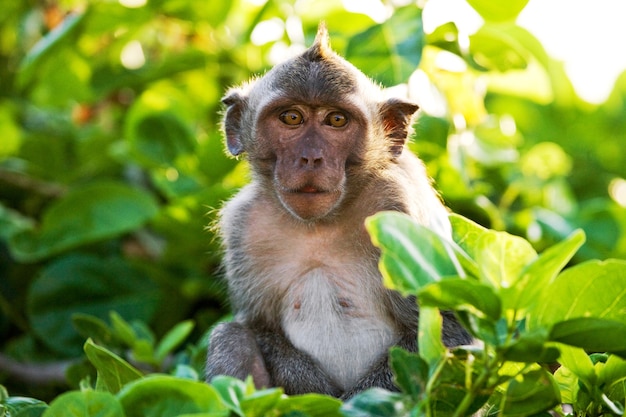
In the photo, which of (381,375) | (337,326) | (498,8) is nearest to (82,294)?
(337,326)

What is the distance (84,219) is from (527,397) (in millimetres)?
3616

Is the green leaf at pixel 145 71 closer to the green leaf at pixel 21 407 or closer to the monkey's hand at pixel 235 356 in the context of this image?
the monkey's hand at pixel 235 356

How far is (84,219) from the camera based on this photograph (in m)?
5.30

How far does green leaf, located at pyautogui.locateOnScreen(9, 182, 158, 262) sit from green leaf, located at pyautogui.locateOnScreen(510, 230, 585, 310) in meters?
3.43

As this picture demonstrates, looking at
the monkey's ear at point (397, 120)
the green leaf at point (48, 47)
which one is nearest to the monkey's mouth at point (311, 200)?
the monkey's ear at point (397, 120)

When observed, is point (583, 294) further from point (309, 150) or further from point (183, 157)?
point (183, 157)

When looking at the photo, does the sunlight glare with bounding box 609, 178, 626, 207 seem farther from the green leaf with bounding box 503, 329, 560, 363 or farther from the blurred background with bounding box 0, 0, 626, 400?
the green leaf with bounding box 503, 329, 560, 363

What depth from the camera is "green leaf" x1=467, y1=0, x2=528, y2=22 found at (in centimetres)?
478

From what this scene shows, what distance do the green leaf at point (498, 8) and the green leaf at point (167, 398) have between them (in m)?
3.23

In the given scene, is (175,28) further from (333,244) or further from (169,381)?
(169,381)

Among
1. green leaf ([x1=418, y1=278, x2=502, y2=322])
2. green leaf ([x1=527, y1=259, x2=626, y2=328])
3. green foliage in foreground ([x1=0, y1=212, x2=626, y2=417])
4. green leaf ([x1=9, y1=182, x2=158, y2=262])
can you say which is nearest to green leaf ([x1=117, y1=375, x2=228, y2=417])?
green foliage in foreground ([x1=0, y1=212, x2=626, y2=417])

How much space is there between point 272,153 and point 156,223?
1.36m

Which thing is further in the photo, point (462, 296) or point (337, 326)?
point (337, 326)

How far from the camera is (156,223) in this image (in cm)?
528
